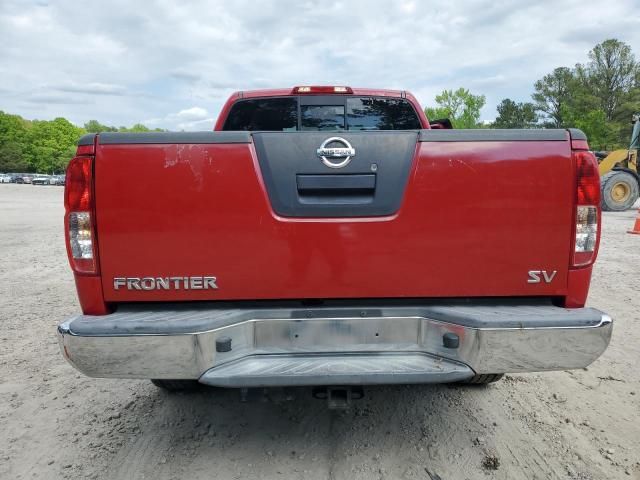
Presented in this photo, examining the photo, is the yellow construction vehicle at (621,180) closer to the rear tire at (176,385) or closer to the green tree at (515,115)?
the rear tire at (176,385)

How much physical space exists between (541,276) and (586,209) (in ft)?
1.29

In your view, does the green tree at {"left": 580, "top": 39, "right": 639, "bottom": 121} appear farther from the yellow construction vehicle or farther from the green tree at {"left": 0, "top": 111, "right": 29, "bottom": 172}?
the green tree at {"left": 0, "top": 111, "right": 29, "bottom": 172}

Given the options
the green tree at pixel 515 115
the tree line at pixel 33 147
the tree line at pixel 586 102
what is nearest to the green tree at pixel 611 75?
the tree line at pixel 586 102

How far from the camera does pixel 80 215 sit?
2.27 metres

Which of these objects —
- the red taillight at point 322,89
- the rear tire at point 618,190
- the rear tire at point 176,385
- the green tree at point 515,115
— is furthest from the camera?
the green tree at point 515,115

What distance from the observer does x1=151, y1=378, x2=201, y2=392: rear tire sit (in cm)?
329

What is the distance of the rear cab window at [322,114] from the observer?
164 inches

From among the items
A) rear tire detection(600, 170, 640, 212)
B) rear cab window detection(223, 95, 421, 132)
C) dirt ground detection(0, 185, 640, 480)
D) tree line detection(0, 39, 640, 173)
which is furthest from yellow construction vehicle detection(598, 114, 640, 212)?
tree line detection(0, 39, 640, 173)

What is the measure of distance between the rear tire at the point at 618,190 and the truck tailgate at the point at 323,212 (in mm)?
16873

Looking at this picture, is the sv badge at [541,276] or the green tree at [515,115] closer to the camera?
the sv badge at [541,276]

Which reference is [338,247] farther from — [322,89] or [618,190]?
[618,190]

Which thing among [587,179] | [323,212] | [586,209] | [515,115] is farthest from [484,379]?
[515,115]

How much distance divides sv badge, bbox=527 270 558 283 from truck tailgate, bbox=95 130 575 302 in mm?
26

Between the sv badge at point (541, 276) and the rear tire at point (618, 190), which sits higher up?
the sv badge at point (541, 276)
